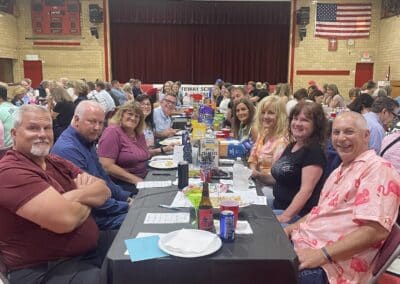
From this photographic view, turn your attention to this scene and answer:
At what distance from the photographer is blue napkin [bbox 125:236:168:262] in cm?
170

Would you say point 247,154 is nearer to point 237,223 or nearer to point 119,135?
point 119,135

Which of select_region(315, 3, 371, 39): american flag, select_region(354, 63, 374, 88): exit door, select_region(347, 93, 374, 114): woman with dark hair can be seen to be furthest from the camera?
select_region(354, 63, 374, 88): exit door

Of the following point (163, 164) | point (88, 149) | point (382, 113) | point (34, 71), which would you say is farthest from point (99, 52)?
point (88, 149)

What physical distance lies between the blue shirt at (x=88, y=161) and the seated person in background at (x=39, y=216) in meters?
0.50

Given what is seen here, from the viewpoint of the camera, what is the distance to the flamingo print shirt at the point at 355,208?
1832mm

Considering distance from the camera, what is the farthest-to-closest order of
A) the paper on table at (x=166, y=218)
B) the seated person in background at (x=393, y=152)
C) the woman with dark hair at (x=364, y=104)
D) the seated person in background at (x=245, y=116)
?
the woman with dark hair at (x=364, y=104), the seated person in background at (x=245, y=116), the seated person in background at (x=393, y=152), the paper on table at (x=166, y=218)

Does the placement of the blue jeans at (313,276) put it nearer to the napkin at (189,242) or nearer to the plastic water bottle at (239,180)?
the napkin at (189,242)

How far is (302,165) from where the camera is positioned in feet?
8.76

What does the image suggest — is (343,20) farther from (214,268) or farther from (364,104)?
(214,268)

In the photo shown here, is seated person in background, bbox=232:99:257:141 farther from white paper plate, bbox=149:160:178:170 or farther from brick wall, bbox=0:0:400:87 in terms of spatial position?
brick wall, bbox=0:0:400:87

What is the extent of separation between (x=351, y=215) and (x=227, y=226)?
64cm

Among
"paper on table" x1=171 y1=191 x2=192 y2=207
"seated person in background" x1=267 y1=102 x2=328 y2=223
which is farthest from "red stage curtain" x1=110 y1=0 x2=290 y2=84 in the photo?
"paper on table" x1=171 y1=191 x2=192 y2=207

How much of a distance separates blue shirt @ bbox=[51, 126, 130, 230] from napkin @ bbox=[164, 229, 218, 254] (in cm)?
112

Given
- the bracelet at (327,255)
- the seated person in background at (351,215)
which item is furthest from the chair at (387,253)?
the bracelet at (327,255)
